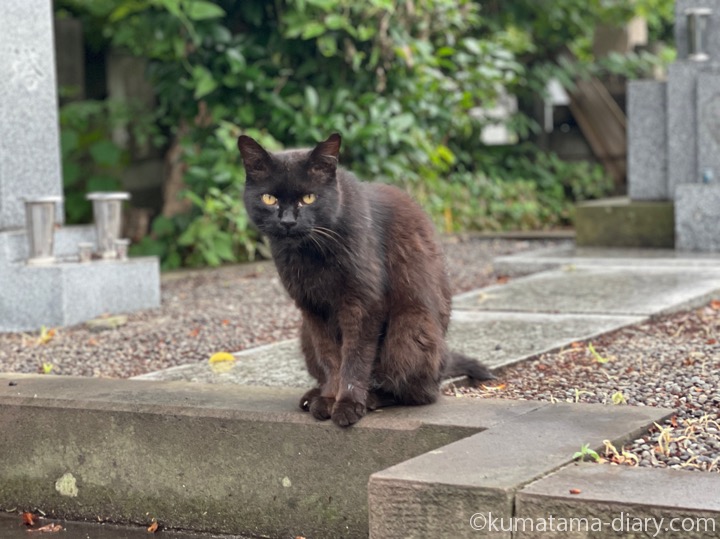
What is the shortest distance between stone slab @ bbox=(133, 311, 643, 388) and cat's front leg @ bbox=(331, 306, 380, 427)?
0.68 m

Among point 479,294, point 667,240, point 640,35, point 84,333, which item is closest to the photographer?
point 84,333

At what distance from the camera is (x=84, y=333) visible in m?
5.53

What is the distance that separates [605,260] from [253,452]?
4.39 metres

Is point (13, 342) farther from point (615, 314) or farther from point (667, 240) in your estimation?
point (667, 240)

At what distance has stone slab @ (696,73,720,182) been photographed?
25.5ft

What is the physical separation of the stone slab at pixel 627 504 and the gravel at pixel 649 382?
0.23 m

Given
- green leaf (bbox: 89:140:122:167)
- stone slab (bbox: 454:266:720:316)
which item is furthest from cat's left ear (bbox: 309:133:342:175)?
green leaf (bbox: 89:140:122:167)

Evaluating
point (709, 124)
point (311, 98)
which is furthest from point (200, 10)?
point (709, 124)

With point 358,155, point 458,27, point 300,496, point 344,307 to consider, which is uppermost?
point 458,27

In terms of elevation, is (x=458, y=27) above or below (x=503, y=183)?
above

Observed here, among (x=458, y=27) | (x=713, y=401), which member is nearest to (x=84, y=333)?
(x=713, y=401)

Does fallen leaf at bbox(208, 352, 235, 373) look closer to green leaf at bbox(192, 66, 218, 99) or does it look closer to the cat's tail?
the cat's tail

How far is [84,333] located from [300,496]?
2.63 metres

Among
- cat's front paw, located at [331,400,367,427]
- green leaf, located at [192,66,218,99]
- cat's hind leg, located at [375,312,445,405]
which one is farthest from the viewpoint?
green leaf, located at [192,66,218,99]
